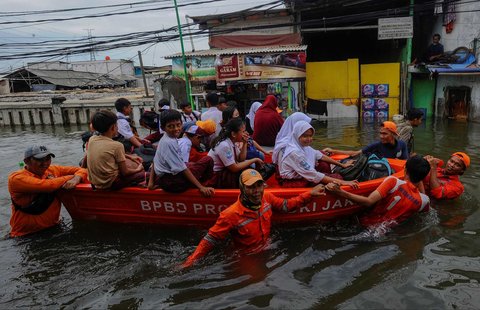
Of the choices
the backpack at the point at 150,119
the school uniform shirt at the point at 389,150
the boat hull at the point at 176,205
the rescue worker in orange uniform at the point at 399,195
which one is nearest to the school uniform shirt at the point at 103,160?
the boat hull at the point at 176,205

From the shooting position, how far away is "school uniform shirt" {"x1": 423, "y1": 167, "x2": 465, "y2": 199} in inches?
198

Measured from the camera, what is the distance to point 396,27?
1436 centimetres

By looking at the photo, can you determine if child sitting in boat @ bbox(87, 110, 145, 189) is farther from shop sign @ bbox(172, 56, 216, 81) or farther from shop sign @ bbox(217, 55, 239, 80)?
shop sign @ bbox(172, 56, 216, 81)

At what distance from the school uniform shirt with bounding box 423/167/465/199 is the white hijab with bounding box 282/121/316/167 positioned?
184 cm

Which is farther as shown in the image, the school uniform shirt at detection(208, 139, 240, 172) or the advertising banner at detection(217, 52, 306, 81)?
the advertising banner at detection(217, 52, 306, 81)

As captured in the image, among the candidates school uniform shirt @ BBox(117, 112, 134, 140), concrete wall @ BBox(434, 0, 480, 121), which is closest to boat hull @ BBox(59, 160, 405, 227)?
school uniform shirt @ BBox(117, 112, 134, 140)

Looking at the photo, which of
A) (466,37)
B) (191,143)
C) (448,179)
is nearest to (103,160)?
(191,143)

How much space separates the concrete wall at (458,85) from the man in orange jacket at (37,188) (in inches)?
520

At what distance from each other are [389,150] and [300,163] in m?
1.79

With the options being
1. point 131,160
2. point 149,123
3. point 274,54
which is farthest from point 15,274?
point 274,54

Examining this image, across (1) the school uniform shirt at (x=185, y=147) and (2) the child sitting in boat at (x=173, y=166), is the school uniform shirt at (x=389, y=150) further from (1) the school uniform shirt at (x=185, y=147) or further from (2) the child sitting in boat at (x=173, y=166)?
(1) the school uniform shirt at (x=185, y=147)

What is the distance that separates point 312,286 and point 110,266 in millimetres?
2358

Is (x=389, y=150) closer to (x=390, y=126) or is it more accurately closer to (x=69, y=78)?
(x=390, y=126)

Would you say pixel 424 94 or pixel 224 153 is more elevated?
pixel 224 153
